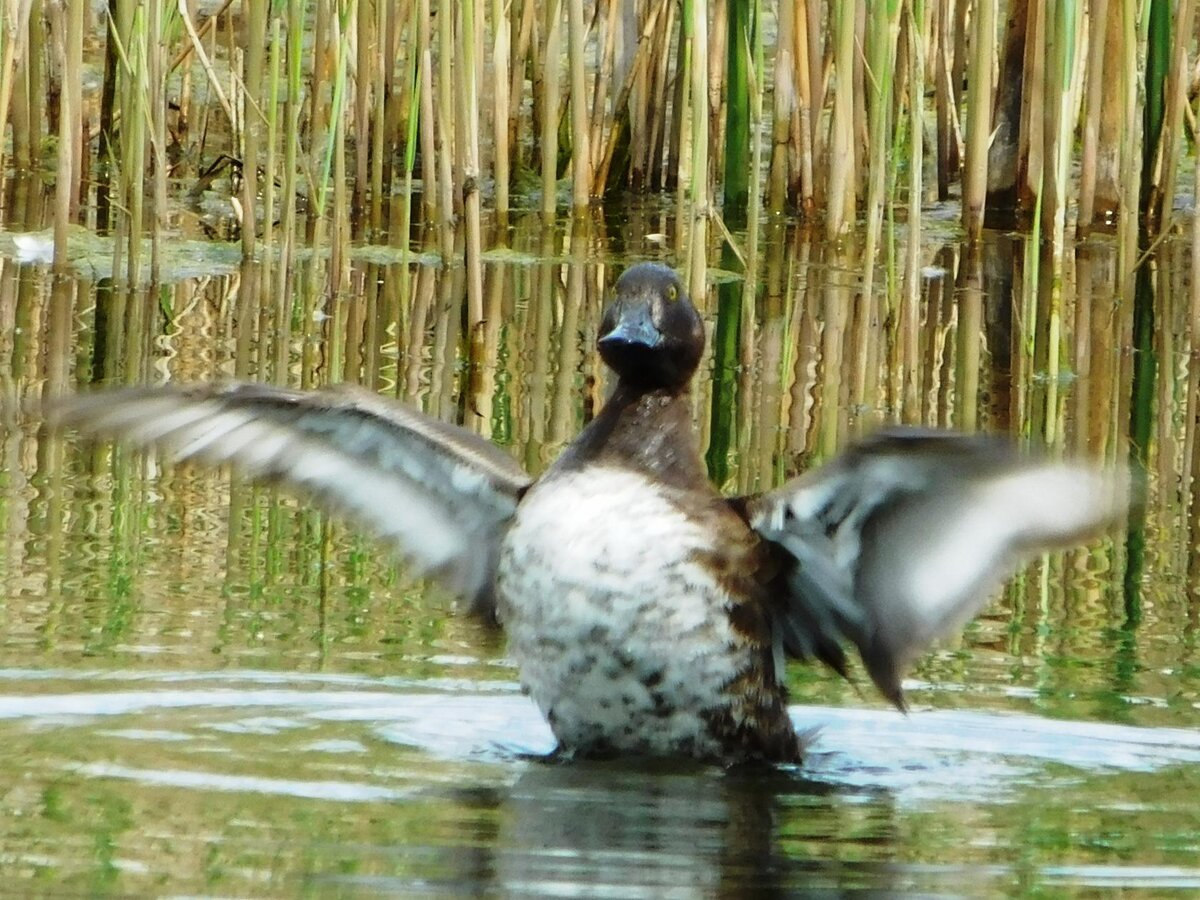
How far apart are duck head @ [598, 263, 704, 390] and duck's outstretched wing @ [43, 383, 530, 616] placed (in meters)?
0.32

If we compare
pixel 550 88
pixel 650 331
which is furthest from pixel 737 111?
pixel 650 331

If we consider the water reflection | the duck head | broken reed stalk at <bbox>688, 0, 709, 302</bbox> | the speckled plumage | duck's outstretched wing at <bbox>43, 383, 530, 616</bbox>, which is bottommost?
the water reflection

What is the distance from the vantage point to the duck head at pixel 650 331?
464 centimetres

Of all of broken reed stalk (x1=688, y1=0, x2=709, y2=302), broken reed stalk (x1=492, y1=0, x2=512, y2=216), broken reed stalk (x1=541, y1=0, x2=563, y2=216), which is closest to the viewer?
broken reed stalk (x1=688, y1=0, x2=709, y2=302)

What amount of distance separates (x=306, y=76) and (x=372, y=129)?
2786 mm

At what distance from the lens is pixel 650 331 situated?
4.65m

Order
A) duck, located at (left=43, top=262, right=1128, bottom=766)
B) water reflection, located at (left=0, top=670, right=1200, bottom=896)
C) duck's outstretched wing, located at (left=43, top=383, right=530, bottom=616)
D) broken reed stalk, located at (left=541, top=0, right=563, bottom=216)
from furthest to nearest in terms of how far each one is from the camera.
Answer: broken reed stalk, located at (left=541, top=0, right=563, bottom=216)
duck's outstretched wing, located at (left=43, top=383, right=530, bottom=616)
duck, located at (left=43, top=262, right=1128, bottom=766)
water reflection, located at (left=0, top=670, right=1200, bottom=896)

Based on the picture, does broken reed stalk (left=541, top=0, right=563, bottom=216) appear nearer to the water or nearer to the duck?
Result: the water

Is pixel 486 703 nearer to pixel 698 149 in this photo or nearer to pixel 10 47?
pixel 698 149

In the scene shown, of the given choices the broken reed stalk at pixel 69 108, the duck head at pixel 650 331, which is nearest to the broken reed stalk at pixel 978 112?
the broken reed stalk at pixel 69 108

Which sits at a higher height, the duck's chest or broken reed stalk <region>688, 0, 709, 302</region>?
broken reed stalk <region>688, 0, 709, 302</region>

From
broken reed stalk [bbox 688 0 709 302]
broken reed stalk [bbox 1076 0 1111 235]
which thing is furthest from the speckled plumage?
broken reed stalk [bbox 1076 0 1111 235]

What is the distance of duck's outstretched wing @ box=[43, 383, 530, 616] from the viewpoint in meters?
4.38

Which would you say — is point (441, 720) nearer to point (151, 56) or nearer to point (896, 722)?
point (896, 722)
